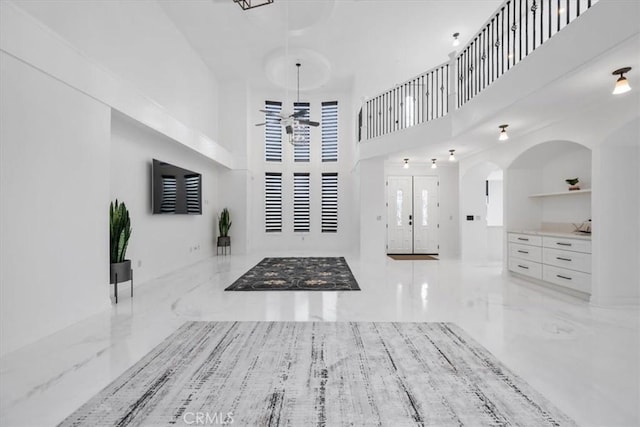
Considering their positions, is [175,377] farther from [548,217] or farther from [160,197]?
[548,217]

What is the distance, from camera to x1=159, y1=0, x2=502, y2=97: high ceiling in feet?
19.6

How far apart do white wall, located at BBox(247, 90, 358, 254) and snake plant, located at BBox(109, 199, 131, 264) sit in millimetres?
5716

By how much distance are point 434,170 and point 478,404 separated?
8.05 metres

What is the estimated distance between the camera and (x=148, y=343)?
272 cm

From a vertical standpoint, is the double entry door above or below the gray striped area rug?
above

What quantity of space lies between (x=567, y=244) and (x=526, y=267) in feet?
3.04

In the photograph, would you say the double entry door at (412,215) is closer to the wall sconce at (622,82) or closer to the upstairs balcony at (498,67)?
the upstairs balcony at (498,67)

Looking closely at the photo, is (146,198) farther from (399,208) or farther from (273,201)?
(399,208)

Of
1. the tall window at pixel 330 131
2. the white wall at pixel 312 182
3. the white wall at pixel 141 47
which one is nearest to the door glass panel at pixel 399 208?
the white wall at pixel 312 182

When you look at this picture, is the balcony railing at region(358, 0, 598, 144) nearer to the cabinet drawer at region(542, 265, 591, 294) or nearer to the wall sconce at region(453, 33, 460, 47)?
the wall sconce at region(453, 33, 460, 47)

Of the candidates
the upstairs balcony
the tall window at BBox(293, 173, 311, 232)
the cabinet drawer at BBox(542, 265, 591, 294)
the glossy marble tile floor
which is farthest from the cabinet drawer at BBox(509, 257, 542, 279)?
the tall window at BBox(293, 173, 311, 232)

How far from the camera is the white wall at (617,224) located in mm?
3881

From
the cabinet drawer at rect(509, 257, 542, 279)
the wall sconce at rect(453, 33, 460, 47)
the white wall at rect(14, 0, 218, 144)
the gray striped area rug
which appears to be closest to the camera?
the gray striped area rug

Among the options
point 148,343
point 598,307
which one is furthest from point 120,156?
point 598,307
